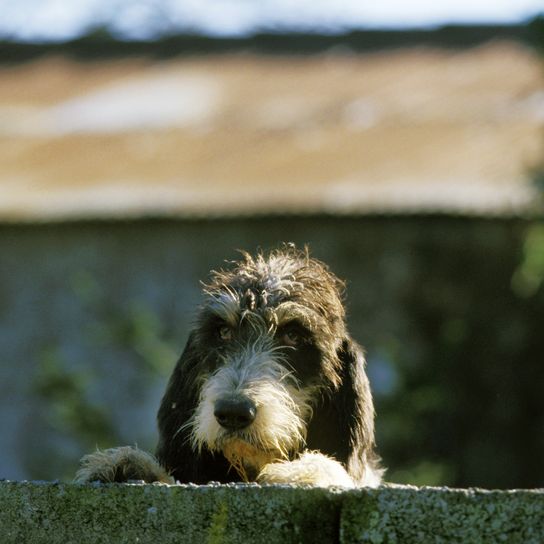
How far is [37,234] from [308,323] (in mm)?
10588

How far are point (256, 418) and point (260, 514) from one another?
4.22 feet

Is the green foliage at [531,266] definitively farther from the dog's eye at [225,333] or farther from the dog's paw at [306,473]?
the dog's paw at [306,473]

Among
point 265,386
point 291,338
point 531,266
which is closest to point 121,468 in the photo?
point 265,386

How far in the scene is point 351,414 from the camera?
17.5 ft

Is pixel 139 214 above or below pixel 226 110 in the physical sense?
below

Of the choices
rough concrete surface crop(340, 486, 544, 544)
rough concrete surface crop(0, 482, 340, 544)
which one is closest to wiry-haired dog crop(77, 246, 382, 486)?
rough concrete surface crop(0, 482, 340, 544)

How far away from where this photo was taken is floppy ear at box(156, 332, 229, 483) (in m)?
5.19

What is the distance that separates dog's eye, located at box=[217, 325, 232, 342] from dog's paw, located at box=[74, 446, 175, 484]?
78 cm

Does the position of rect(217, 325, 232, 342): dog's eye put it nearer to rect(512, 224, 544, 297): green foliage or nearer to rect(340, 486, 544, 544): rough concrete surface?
rect(340, 486, 544, 544): rough concrete surface

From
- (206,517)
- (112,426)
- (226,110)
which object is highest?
(226,110)

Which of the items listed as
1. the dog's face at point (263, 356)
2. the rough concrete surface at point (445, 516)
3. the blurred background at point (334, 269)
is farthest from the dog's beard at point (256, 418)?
the blurred background at point (334, 269)

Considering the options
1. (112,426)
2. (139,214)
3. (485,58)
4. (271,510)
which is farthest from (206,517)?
(485,58)

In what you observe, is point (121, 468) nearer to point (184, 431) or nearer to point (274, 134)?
point (184, 431)

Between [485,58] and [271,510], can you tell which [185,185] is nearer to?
[485,58]
